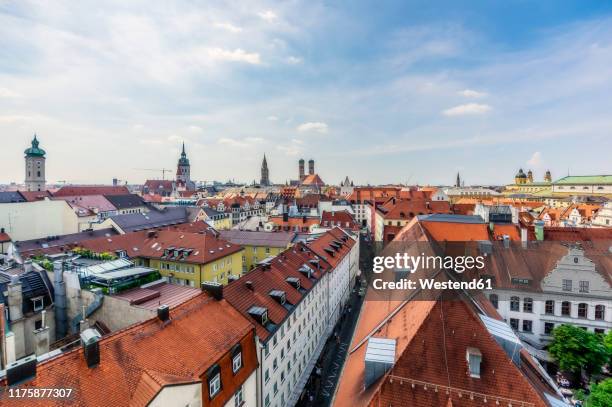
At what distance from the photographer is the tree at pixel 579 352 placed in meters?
23.5

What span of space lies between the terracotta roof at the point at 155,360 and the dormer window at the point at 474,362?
404 inches

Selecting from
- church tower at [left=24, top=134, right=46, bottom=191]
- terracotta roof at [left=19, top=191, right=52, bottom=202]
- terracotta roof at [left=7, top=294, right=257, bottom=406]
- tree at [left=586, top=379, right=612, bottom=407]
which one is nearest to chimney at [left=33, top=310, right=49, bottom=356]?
terracotta roof at [left=7, top=294, right=257, bottom=406]

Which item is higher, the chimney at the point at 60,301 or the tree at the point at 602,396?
the chimney at the point at 60,301

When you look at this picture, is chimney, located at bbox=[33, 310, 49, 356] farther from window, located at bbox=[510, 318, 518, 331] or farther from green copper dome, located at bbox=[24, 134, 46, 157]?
green copper dome, located at bbox=[24, 134, 46, 157]

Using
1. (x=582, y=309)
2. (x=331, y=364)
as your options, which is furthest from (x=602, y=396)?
(x=331, y=364)

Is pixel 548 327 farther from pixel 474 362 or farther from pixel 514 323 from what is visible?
pixel 474 362

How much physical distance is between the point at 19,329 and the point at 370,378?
757 inches

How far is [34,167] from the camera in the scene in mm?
107562

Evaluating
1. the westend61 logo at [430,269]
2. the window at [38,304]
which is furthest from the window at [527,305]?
the window at [38,304]

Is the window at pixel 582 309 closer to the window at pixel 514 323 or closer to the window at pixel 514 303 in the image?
the window at pixel 514 303

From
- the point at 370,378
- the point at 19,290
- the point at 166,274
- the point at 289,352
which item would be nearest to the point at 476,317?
the point at 370,378

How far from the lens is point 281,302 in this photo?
2359 centimetres

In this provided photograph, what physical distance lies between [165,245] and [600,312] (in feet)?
150

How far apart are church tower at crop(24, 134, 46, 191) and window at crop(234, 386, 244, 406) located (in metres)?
125
